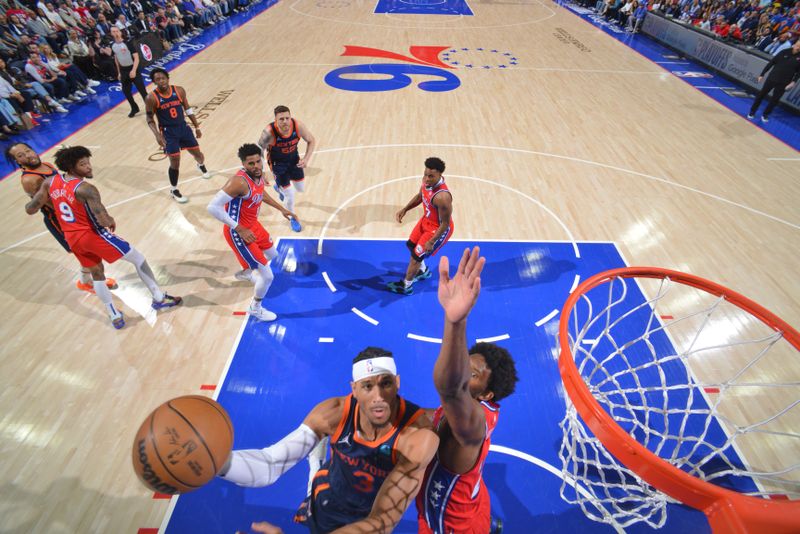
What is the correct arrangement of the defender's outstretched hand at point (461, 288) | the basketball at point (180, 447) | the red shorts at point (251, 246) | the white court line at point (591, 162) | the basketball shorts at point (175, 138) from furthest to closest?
1. the white court line at point (591, 162)
2. the basketball shorts at point (175, 138)
3. the red shorts at point (251, 246)
4. the basketball at point (180, 447)
5. the defender's outstretched hand at point (461, 288)

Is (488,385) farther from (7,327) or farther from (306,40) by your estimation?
(306,40)

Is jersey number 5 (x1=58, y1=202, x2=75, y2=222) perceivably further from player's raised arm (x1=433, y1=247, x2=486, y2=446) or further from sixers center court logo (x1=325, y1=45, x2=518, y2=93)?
sixers center court logo (x1=325, y1=45, x2=518, y2=93)

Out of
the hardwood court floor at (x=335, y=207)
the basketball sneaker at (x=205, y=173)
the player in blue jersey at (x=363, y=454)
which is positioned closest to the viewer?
the player in blue jersey at (x=363, y=454)

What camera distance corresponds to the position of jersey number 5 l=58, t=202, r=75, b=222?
3.88 meters

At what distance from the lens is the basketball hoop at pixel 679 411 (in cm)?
195

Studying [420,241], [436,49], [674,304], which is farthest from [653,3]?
[420,241]

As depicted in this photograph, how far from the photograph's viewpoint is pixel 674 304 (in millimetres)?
4930

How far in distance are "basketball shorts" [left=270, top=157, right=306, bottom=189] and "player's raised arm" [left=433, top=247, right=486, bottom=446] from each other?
467cm

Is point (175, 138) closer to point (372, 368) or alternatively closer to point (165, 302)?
point (165, 302)

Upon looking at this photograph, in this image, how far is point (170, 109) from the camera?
6062 mm

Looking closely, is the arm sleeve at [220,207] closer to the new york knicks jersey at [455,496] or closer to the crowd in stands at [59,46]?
the new york knicks jersey at [455,496]

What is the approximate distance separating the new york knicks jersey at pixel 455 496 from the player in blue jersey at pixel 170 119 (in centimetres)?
589

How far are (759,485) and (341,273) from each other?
450 centimetres

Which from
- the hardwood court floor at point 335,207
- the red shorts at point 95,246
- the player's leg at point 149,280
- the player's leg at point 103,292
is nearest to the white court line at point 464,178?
the hardwood court floor at point 335,207
